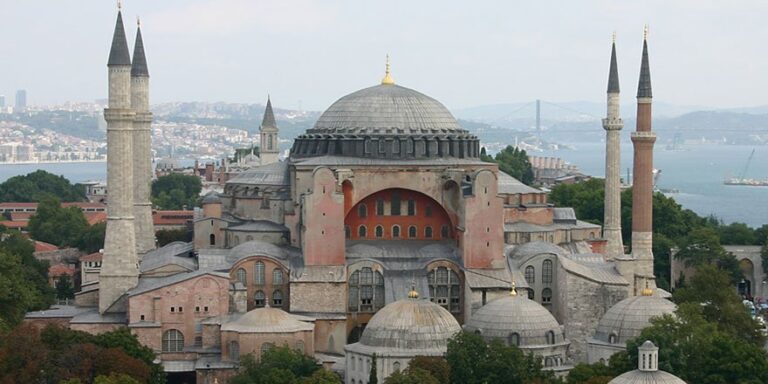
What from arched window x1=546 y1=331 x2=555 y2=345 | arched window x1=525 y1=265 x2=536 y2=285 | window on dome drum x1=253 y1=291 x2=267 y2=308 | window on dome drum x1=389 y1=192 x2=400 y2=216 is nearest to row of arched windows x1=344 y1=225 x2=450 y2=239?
window on dome drum x1=389 y1=192 x2=400 y2=216

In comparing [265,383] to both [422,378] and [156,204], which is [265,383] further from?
[156,204]

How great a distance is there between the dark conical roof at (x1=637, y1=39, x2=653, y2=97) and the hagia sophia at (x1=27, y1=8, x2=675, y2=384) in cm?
7

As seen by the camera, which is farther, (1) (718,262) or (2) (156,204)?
(2) (156,204)

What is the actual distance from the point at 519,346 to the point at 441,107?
12.7 metres

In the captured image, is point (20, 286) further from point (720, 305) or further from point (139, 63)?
point (720, 305)

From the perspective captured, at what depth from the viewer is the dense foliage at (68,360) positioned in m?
41.0

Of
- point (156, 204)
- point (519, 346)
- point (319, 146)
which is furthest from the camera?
point (156, 204)

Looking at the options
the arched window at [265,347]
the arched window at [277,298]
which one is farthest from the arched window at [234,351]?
the arched window at [277,298]

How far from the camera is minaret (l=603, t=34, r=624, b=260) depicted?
192 feet

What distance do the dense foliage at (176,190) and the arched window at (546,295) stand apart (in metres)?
52.6

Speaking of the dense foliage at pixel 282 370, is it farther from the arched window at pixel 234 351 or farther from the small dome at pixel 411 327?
the small dome at pixel 411 327

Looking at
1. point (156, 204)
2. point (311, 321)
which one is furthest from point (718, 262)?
point (156, 204)

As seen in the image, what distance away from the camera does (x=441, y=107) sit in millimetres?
54812

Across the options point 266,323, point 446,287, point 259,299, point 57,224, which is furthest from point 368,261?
point 57,224
